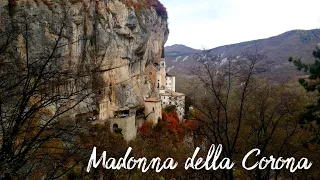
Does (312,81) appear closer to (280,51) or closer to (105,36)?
(105,36)

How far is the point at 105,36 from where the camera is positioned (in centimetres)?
3175

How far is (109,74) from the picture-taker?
1330 inches

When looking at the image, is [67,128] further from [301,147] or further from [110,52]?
[110,52]

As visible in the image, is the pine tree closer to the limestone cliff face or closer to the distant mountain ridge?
the distant mountain ridge

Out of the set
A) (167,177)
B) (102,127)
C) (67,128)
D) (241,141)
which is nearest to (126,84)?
(102,127)

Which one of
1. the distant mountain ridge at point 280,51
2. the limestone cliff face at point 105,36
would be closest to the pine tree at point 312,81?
the distant mountain ridge at point 280,51

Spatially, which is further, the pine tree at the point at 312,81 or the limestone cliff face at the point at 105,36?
the limestone cliff face at the point at 105,36

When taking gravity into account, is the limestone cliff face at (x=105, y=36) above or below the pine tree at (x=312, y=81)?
above

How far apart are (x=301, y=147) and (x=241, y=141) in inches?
122

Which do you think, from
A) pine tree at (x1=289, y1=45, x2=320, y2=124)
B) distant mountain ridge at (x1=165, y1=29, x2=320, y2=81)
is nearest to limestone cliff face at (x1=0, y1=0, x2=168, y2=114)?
distant mountain ridge at (x1=165, y1=29, x2=320, y2=81)

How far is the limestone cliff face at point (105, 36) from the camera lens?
23094 millimetres

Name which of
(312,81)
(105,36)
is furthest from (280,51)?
(312,81)

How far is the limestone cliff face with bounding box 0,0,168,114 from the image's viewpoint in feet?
75.8

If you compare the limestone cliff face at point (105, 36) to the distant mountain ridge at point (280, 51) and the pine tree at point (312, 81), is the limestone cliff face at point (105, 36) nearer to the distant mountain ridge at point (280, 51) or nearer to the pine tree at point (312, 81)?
the distant mountain ridge at point (280, 51)
